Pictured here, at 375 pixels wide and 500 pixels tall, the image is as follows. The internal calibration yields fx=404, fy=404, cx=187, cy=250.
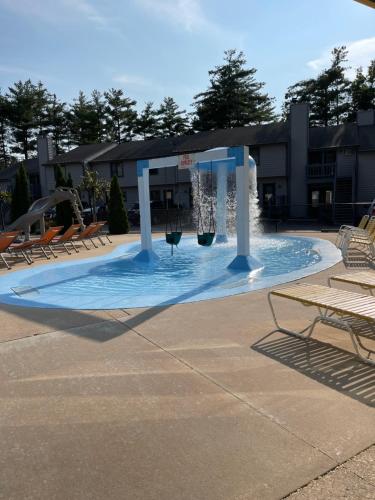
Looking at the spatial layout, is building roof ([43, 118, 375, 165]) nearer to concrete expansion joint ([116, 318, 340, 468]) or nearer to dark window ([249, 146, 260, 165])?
dark window ([249, 146, 260, 165])

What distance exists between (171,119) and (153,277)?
4317 centimetres

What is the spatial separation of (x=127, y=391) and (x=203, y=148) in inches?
1177

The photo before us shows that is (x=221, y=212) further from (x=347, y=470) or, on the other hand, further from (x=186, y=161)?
(x=347, y=470)

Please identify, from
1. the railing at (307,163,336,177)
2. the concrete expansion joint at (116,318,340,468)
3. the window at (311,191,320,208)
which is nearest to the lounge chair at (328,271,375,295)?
the concrete expansion joint at (116,318,340,468)

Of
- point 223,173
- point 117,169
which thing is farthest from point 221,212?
point 117,169

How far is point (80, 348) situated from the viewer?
15.3 ft

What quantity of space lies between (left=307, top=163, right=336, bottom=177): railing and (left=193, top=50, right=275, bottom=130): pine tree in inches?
729

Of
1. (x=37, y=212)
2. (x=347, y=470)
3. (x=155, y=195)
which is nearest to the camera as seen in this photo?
(x=347, y=470)

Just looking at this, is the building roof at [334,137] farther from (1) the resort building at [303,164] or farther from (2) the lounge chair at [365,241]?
(2) the lounge chair at [365,241]

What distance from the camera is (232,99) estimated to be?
44594 mm

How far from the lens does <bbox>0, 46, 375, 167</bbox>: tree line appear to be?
4325cm

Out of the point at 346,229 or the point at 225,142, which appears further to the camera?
the point at 225,142

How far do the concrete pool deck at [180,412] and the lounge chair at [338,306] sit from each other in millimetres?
158

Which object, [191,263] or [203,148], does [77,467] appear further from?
[203,148]
